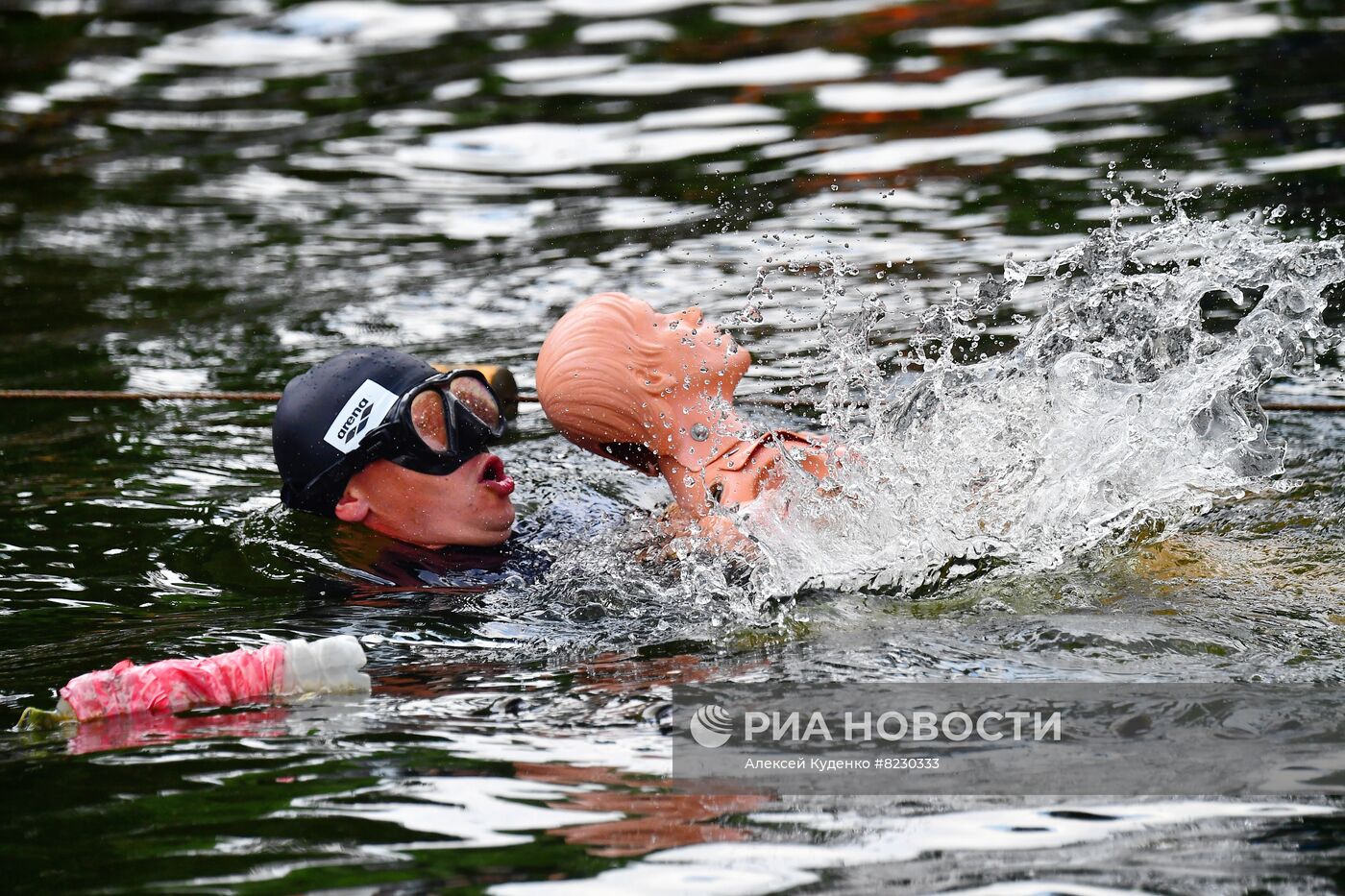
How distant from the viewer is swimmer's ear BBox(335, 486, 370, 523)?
16.6ft

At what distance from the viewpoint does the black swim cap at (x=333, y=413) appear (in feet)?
16.3

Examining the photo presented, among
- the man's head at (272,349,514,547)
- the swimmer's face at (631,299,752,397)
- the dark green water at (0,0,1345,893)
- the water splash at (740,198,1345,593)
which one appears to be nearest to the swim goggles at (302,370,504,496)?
the man's head at (272,349,514,547)

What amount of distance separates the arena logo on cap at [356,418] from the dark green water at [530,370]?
47cm

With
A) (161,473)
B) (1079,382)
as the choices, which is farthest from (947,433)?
(161,473)

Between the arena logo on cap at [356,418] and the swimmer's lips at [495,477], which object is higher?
the arena logo on cap at [356,418]

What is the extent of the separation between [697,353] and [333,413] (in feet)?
4.01

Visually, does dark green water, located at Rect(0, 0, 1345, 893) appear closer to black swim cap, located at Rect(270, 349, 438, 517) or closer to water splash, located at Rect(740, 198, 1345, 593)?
water splash, located at Rect(740, 198, 1345, 593)

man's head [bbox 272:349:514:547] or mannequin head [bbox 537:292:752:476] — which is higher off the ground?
mannequin head [bbox 537:292:752:476]

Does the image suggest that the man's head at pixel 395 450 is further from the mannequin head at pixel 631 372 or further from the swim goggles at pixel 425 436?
the mannequin head at pixel 631 372

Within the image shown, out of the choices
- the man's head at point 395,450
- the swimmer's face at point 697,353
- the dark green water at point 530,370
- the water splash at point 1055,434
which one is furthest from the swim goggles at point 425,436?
the water splash at point 1055,434

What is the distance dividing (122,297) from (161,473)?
2.90 m

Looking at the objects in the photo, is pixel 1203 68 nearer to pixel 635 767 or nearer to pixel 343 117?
pixel 343 117

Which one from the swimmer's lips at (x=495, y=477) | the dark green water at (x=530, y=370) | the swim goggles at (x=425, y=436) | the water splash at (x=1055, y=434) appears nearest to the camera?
the dark green water at (x=530, y=370)

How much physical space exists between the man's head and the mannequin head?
457 millimetres
